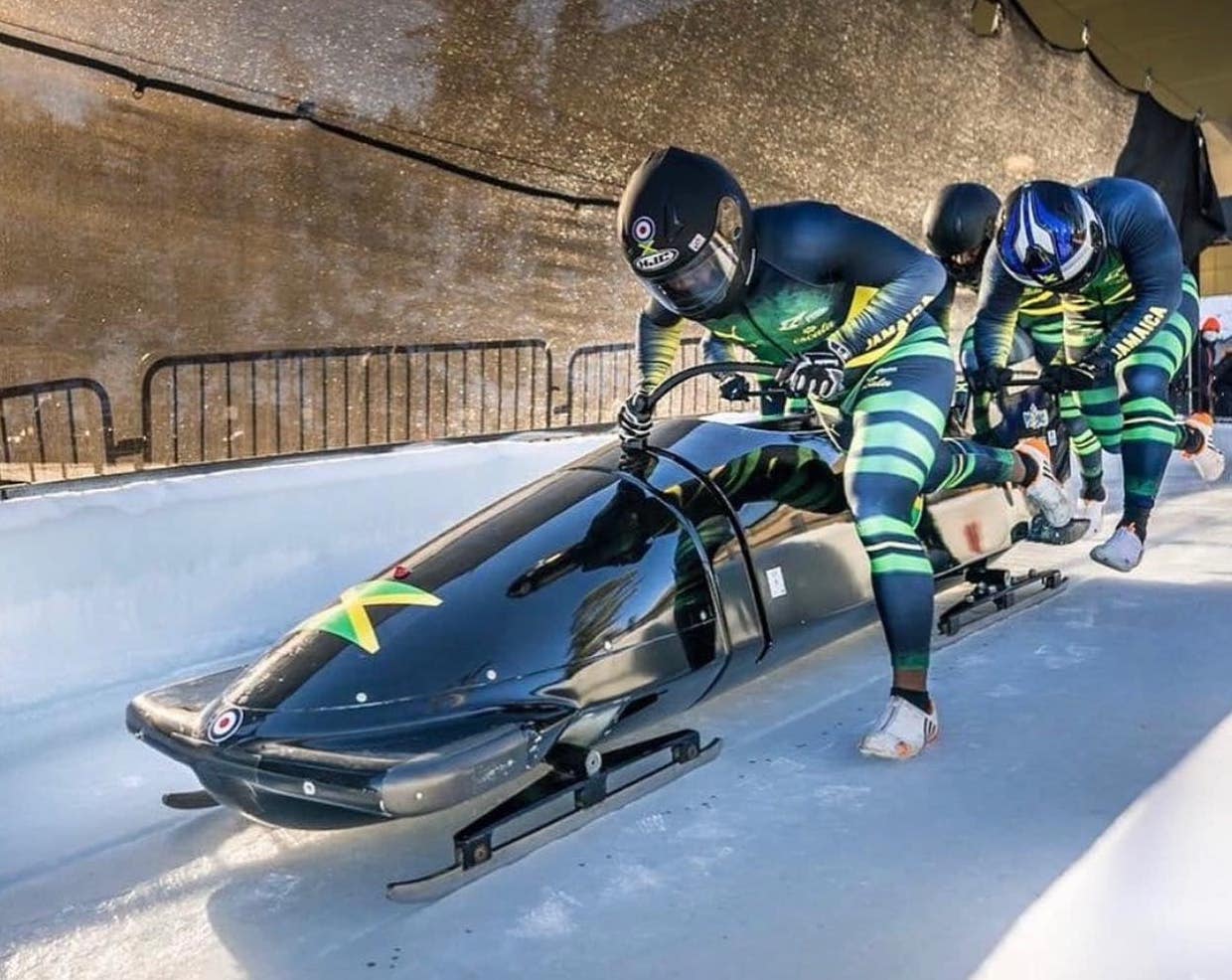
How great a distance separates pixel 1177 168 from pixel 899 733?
363 inches

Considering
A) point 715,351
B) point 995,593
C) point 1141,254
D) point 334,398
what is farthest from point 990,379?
point 334,398

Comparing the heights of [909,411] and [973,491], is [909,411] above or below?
above

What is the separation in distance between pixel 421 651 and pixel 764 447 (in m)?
1.00

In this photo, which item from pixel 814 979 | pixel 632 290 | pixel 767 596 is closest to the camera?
pixel 814 979

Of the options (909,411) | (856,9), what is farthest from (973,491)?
(856,9)

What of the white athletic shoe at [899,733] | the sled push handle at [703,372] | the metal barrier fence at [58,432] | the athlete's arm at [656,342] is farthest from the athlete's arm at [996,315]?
the metal barrier fence at [58,432]

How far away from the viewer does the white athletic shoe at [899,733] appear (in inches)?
82.4

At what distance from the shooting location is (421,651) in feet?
5.69

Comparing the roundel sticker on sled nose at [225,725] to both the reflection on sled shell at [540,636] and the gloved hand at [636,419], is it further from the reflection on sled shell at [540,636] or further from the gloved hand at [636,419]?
the gloved hand at [636,419]

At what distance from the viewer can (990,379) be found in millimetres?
3562

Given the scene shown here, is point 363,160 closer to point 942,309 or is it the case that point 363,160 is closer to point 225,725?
point 942,309

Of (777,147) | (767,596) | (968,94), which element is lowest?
(767,596)

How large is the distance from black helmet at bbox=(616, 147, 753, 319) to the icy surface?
86cm

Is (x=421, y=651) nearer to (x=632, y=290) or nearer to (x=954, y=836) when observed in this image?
(x=954, y=836)
